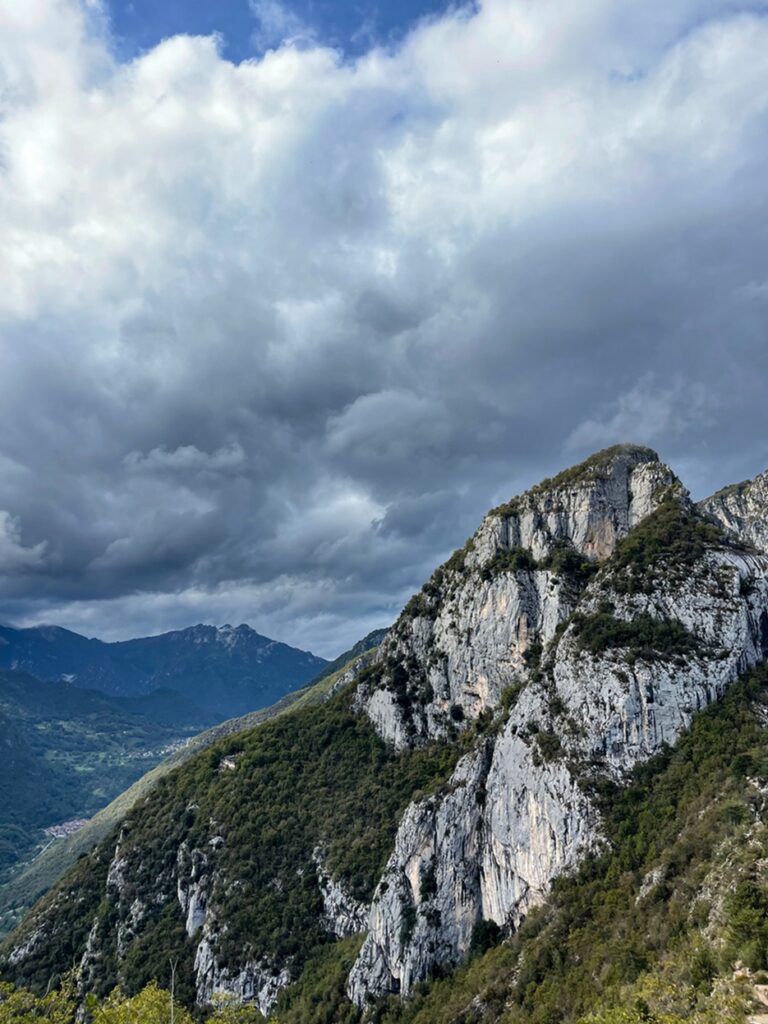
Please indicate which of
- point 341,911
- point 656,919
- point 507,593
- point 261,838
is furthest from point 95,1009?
point 507,593

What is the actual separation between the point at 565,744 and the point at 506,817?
16.2 metres

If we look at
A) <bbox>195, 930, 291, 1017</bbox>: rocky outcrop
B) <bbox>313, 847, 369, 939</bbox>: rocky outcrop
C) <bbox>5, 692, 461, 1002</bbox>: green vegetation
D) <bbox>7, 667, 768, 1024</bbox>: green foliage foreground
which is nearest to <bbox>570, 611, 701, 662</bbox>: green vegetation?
<bbox>7, 667, 768, 1024</bbox>: green foliage foreground

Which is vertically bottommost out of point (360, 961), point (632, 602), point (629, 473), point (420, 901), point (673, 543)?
point (360, 961)

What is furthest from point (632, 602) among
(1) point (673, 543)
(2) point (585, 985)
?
(2) point (585, 985)

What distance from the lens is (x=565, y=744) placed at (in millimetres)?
101875

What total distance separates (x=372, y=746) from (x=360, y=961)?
52863 mm

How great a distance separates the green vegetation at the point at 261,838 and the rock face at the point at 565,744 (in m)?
16.4

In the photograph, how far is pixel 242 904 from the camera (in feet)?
419

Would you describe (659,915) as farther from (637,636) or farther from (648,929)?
(637,636)

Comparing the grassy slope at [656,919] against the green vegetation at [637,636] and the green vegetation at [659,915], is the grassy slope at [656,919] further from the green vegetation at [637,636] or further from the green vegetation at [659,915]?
the green vegetation at [637,636]

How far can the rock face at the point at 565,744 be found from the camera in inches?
3789

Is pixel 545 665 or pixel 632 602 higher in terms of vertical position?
pixel 632 602

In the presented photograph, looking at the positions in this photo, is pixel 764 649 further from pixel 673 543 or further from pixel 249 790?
pixel 249 790

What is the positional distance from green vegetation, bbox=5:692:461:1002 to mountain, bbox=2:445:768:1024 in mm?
566
